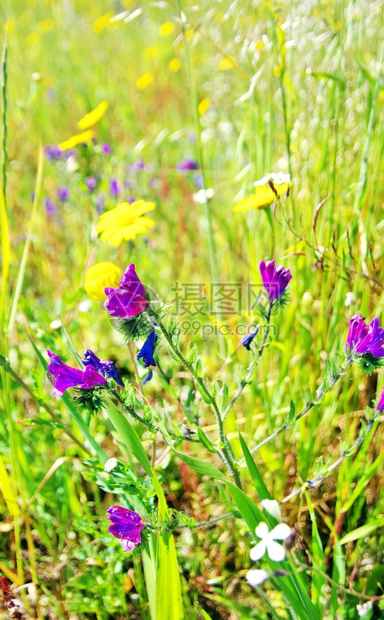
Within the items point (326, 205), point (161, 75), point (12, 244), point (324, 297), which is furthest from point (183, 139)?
point (324, 297)

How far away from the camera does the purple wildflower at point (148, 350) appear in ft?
2.69

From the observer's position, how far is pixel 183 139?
3152mm

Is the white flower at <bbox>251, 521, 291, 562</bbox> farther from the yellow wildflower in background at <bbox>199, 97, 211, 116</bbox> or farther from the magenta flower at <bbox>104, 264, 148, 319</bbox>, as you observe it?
the yellow wildflower in background at <bbox>199, 97, 211, 116</bbox>

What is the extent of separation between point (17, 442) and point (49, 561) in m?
0.37

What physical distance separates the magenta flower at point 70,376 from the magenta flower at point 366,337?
0.43 meters

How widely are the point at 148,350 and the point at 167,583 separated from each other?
392 mm

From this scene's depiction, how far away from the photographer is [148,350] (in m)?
0.83

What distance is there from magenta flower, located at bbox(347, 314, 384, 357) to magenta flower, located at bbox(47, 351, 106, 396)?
43 centimetres

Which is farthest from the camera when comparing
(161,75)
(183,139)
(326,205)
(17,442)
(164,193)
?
(161,75)

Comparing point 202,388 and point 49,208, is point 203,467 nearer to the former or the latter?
point 202,388

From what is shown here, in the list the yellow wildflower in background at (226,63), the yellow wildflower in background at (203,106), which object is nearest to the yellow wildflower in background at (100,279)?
the yellow wildflower in background at (226,63)

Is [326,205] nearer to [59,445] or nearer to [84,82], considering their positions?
[59,445]

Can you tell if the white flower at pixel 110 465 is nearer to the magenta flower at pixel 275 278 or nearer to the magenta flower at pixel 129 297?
the magenta flower at pixel 129 297

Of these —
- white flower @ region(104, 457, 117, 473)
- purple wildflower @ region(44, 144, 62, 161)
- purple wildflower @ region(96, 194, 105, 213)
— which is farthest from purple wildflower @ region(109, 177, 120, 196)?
white flower @ region(104, 457, 117, 473)
